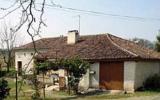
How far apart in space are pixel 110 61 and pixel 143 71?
2.91 m

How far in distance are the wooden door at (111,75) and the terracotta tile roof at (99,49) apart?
0.64 metres

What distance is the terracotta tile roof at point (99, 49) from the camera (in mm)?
29078

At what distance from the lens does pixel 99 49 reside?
31312 millimetres

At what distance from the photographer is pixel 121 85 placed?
2831cm

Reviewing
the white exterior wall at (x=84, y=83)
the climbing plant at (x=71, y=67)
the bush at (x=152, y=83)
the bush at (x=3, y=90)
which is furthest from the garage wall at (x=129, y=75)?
the bush at (x=3, y=90)

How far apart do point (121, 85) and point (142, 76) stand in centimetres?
220

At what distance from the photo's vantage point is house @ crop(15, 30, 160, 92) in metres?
28.2

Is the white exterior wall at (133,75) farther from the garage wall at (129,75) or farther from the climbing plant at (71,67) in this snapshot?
the climbing plant at (71,67)

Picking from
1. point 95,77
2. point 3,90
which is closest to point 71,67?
point 95,77

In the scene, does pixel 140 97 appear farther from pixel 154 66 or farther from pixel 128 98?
pixel 154 66

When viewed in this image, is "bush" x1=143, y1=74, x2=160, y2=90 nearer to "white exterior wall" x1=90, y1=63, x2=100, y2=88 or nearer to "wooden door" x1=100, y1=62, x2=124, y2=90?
"wooden door" x1=100, y1=62, x2=124, y2=90

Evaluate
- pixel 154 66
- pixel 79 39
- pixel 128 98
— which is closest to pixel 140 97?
pixel 128 98

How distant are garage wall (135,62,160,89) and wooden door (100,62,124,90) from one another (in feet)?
3.89

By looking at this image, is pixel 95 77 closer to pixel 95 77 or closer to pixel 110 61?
pixel 95 77
